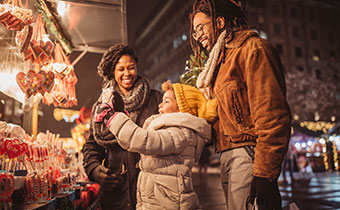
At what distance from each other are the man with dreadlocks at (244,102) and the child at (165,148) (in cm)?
22

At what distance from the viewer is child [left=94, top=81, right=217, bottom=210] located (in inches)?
79.7

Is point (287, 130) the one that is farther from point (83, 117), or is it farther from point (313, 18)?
point (313, 18)

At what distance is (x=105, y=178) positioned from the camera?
245 centimetres

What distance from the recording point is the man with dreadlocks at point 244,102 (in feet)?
5.13

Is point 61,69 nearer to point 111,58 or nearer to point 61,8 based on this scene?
point 61,8

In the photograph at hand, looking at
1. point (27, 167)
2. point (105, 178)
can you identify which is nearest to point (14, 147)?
point (27, 167)

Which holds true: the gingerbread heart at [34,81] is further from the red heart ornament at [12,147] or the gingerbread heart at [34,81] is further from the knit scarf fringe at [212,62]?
the knit scarf fringe at [212,62]

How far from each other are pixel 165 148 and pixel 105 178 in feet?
2.40

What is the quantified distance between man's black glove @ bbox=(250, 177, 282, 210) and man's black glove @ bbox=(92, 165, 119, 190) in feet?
4.34

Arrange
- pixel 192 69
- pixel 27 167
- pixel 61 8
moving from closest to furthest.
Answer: pixel 192 69 < pixel 27 167 < pixel 61 8

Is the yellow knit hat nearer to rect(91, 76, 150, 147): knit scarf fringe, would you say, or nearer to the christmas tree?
the christmas tree

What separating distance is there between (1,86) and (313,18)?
40706 mm

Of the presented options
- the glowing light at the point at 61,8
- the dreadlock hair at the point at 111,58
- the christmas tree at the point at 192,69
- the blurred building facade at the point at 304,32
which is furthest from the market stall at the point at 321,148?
the dreadlock hair at the point at 111,58

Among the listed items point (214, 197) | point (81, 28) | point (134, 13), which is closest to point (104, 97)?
point (134, 13)
